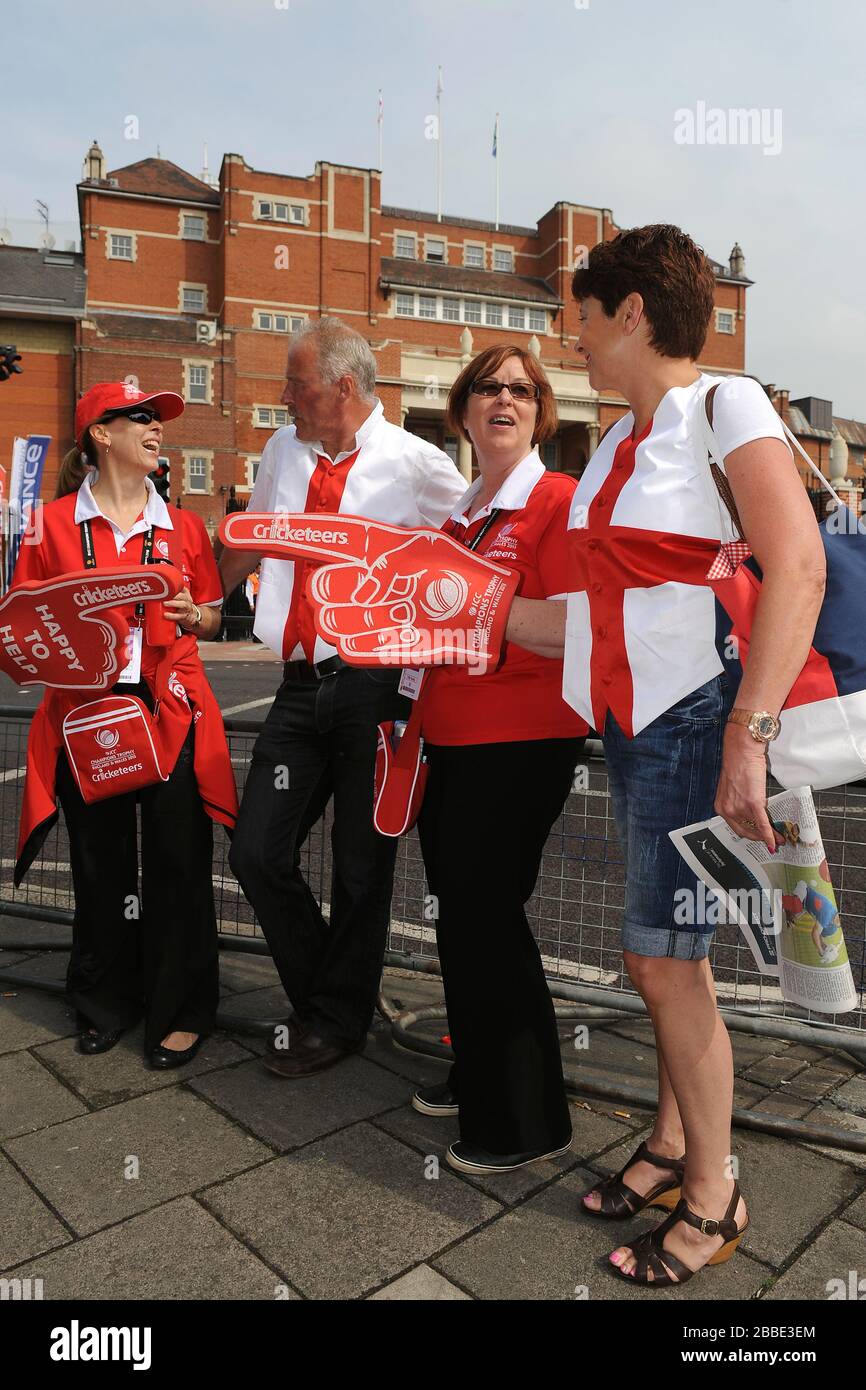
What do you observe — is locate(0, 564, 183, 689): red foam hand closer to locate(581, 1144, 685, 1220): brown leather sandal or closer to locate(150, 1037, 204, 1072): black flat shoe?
locate(150, 1037, 204, 1072): black flat shoe

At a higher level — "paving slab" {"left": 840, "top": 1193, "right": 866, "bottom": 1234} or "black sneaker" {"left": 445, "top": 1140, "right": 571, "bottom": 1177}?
"black sneaker" {"left": 445, "top": 1140, "right": 571, "bottom": 1177}

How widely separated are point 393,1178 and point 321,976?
832 millimetres

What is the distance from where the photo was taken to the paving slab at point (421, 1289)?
2.08m

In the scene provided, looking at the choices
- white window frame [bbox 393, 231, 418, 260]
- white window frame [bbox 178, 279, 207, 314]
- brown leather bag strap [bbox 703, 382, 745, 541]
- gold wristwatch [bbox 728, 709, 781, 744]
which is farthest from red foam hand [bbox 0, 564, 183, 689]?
white window frame [bbox 393, 231, 418, 260]

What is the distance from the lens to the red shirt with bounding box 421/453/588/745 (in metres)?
2.56

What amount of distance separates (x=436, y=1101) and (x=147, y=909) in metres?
1.23

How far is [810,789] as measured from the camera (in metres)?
1.92

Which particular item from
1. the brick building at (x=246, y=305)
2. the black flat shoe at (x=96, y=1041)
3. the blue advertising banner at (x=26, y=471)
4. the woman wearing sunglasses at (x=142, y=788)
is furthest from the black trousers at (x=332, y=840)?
the brick building at (x=246, y=305)

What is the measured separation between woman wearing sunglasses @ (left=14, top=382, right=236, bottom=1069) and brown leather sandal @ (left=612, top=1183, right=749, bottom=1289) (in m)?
1.72

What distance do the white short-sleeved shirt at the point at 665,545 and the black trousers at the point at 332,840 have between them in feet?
3.92

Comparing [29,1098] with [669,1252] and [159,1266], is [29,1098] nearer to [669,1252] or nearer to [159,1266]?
[159,1266]

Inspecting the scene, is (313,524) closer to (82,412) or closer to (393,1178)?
(82,412)

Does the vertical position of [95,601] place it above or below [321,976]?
above
